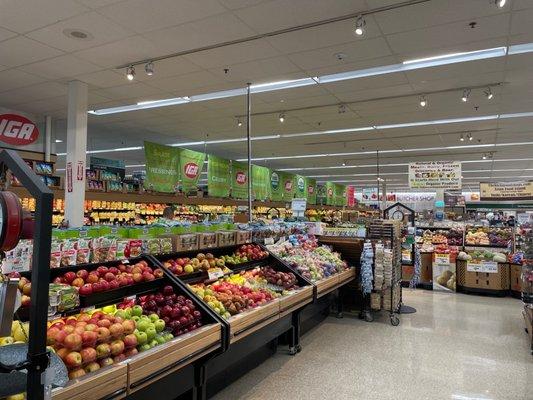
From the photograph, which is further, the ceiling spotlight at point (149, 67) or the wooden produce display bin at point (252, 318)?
the ceiling spotlight at point (149, 67)

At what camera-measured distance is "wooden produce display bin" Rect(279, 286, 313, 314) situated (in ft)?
14.6

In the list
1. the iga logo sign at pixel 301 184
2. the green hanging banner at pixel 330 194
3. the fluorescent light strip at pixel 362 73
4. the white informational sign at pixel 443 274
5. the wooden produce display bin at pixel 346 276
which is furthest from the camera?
the green hanging banner at pixel 330 194

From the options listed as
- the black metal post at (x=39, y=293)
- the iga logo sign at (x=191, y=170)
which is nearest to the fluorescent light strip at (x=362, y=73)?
the iga logo sign at (x=191, y=170)

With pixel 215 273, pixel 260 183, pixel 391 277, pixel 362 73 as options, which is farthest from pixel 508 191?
pixel 215 273

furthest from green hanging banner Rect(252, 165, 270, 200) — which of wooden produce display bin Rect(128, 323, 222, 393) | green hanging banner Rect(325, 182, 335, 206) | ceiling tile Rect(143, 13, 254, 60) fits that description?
wooden produce display bin Rect(128, 323, 222, 393)

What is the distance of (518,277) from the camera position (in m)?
8.51

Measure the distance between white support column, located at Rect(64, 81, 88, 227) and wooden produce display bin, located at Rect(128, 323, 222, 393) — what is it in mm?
4779

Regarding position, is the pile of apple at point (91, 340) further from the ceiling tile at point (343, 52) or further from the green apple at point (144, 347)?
the ceiling tile at point (343, 52)

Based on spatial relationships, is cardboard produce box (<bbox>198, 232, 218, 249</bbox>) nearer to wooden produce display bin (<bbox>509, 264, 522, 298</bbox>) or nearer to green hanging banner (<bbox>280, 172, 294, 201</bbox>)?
wooden produce display bin (<bbox>509, 264, 522, 298</bbox>)

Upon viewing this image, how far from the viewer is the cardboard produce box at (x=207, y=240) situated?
4484mm

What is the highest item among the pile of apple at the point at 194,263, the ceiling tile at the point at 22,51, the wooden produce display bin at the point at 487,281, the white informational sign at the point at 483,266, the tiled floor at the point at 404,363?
the ceiling tile at the point at 22,51

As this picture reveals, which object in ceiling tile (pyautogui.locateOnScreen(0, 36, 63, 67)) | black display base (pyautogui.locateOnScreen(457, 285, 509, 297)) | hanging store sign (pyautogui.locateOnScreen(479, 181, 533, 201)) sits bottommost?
black display base (pyautogui.locateOnScreen(457, 285, 509, 297))

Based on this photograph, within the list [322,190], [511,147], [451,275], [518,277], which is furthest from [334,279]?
[322,190]

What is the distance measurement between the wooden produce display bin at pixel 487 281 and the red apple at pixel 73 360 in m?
8.54
